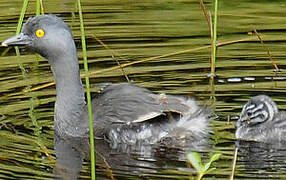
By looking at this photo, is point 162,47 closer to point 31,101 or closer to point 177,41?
point 177,41

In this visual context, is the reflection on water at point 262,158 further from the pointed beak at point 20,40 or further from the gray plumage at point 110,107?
the pointed beak at point 20,40

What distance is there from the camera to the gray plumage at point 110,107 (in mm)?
8195

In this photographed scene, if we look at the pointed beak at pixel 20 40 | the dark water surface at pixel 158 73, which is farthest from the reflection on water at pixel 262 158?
the pointed beak at pixel 20 40

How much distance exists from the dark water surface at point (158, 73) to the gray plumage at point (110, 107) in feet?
0.53

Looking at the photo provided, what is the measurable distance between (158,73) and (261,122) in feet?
6.91

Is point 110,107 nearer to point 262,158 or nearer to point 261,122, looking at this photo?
point 261,122

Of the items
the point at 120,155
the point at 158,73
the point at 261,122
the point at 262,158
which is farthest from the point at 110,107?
the point at 158,73

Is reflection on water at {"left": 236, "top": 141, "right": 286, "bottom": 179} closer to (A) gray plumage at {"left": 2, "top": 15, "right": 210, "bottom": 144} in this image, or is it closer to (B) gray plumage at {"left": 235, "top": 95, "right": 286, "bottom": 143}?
(B) gray plumage at {"left": 235, "top": 95, "right": 286, "bottom": 143}

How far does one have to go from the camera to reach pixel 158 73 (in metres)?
10.4

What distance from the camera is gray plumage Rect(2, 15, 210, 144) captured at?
8195 mm

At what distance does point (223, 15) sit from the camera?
1296 cm

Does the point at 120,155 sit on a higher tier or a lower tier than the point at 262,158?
higher

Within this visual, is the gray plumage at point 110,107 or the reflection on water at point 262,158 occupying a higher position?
the gray plumage at point 110,107

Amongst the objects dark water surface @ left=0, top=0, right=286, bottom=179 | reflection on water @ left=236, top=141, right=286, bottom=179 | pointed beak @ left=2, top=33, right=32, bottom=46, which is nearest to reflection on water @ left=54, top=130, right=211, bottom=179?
dark water surface @ left=0, top=0, right=286, bottom=179
